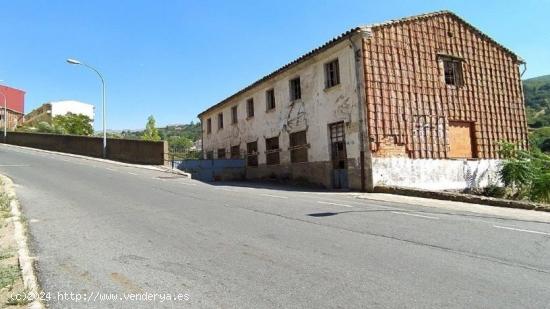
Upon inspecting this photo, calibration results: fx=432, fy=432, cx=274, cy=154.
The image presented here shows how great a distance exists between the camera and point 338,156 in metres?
18.9

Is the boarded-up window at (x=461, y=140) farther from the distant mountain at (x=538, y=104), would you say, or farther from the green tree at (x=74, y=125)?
the distant mountain at (x=538, y=104)

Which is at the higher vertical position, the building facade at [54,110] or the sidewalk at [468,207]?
the building facade at [54,110]

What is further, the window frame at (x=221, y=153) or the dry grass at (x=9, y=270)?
the window frame at (x=221, y=153)

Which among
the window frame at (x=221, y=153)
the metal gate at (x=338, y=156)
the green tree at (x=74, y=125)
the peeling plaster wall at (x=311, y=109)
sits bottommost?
the metal gate at (x=338, y=156)

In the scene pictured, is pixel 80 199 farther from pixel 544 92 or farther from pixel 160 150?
pixel 544 92

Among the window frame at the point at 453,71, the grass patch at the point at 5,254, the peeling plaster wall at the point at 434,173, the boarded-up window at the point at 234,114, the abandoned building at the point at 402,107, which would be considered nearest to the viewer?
the grass patch at the point at 5,254

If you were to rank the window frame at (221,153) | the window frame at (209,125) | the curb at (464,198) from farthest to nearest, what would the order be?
the window frame at (209,125)
the window frame at (221,153)
the curb at (464,198)

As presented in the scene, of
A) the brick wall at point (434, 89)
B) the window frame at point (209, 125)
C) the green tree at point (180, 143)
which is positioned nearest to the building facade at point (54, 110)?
the green tree at point (180, 143)

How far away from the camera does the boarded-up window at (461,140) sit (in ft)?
61.9

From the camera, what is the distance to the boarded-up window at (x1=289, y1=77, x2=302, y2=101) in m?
21.7

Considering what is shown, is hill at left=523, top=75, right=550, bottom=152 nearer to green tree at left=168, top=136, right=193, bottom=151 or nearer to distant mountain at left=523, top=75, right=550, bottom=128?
distant mountain at left=523, top=75, right=550, bottom=128

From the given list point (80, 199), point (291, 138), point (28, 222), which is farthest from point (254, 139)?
point (28, 222)

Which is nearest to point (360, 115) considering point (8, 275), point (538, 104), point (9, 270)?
point (9, 270)

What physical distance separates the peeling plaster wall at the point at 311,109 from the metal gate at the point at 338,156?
270 millimetres
